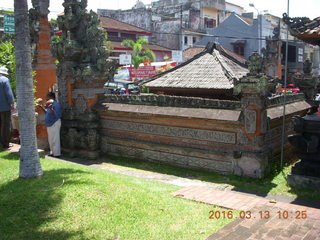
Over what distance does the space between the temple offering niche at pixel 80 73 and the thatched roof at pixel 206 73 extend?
7.46 feet

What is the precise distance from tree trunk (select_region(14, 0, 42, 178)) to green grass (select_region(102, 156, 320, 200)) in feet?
12.0

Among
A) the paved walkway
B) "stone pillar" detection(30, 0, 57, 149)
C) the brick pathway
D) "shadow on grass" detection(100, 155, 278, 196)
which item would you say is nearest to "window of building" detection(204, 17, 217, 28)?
"stone pillar" detection(30, 0, 57, 149)

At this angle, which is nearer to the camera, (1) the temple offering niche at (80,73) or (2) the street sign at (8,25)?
(1) the temple offering niche at (80,73)

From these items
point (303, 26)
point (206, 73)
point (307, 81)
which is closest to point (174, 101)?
point (206, 73)

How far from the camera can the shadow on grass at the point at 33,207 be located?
4.45m

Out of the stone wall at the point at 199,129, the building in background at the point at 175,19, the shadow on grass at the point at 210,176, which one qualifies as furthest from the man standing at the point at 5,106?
the building in background at the point at 175,19

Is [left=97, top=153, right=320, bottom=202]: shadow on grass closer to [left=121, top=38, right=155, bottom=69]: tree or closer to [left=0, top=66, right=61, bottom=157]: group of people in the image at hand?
[left=0, top=66, right=61, bottom=157]: group of people

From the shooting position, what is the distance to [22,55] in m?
6.04

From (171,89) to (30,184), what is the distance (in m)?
6.73

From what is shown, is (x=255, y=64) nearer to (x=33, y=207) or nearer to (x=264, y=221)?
(x=264, y=221)

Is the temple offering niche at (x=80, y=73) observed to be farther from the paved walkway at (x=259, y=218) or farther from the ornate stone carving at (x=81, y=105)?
the paved walkway at (x=259, y=218)

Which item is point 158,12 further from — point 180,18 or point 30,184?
point 30,184

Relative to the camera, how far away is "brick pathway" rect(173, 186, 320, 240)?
4438mm

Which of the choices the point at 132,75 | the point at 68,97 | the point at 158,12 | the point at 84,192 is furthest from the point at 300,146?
the point at 158,12
